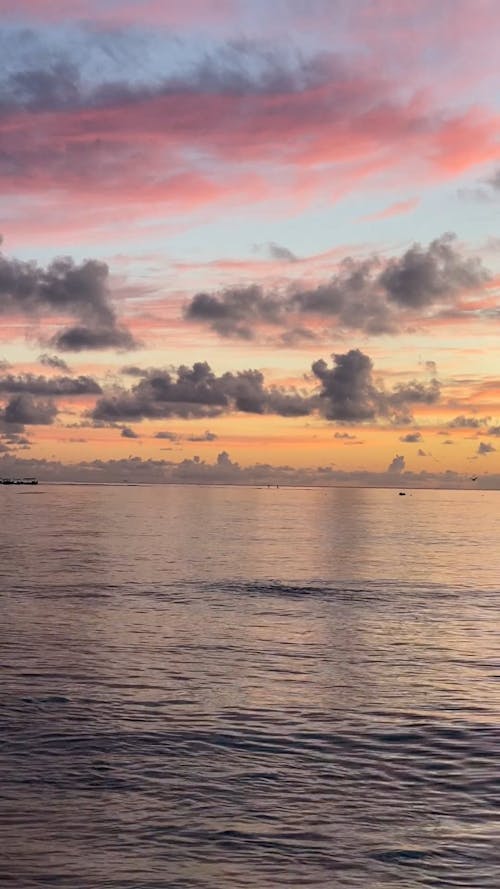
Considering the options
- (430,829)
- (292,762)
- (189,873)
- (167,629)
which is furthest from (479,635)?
(189,873)

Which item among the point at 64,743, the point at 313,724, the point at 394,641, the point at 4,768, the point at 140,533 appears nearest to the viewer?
the point at 4,768

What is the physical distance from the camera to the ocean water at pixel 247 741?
1756 centimetres

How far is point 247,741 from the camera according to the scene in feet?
84.8

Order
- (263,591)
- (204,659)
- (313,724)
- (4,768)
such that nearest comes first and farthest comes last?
(4,768) → (313,724) → (204,659) → (263,591)

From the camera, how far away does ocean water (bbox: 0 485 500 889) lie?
17562mm

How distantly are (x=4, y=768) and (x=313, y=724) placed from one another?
981 cm

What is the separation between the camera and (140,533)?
14150 centimetres

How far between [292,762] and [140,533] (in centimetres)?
11911

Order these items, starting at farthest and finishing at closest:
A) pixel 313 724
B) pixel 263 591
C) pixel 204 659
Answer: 1. pixel 263 591
2. pixel 204 659
3. pixel 313 724

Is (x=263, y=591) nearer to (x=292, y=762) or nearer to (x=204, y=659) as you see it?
(x=204, y=659)

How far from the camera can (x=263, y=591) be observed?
219 ft

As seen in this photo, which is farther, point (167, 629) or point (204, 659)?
point (167, 629)

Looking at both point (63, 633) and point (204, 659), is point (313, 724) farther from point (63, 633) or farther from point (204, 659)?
point (63, 633)

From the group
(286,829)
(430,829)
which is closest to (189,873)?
(286,829)
